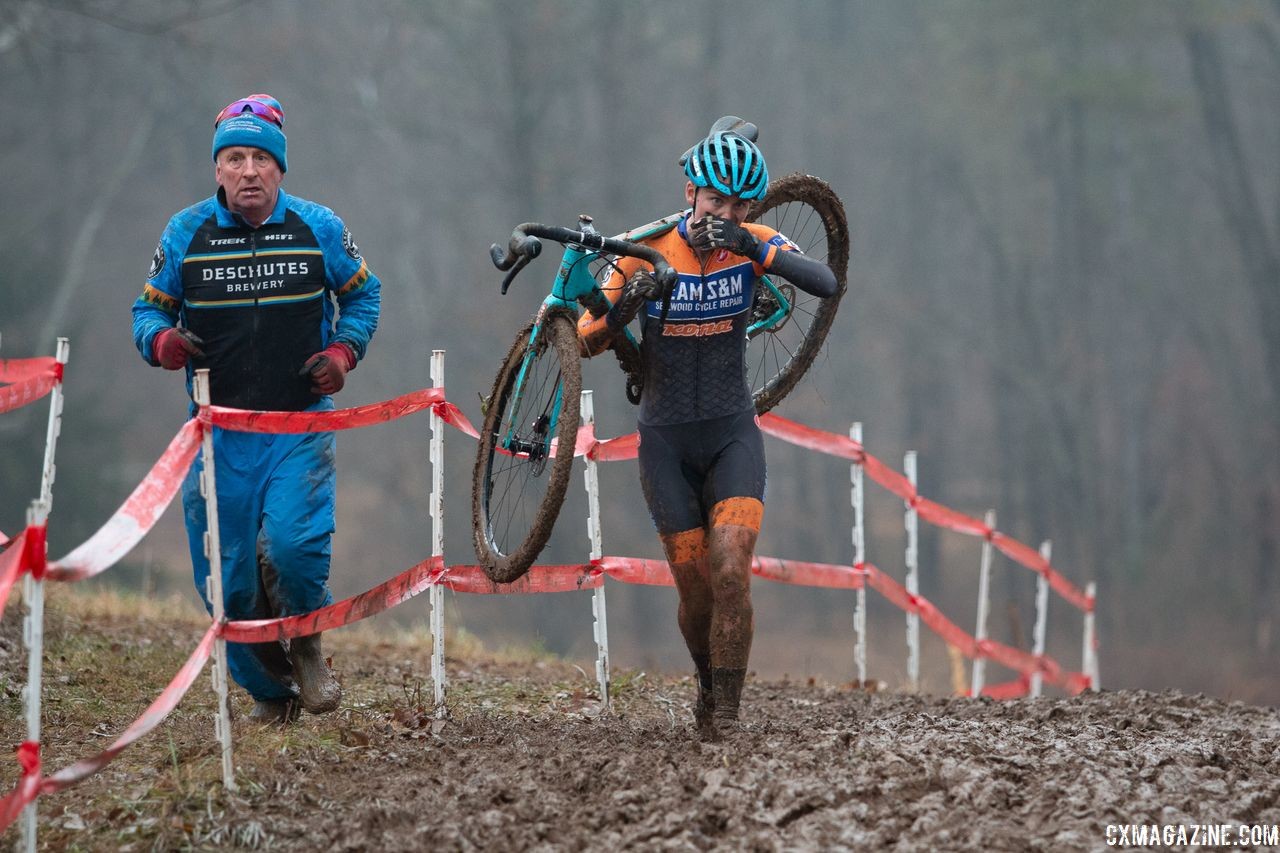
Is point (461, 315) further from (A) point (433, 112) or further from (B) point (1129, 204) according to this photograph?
(B) point (1129, 204)

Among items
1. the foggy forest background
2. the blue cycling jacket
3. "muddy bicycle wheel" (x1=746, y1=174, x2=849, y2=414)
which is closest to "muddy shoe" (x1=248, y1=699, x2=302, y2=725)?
the blue cycling jacket

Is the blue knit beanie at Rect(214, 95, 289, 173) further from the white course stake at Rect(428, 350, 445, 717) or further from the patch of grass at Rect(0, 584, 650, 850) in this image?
the patch of grass at Rect(0, 584, 650, 850)

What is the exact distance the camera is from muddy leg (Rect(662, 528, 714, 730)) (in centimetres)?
623

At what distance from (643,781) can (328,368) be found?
2278mm

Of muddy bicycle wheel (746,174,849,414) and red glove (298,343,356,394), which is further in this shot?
muddy bicycle wheel (746,174,849,414)

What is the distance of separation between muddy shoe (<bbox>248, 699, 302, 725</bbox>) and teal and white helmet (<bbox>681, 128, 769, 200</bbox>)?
289cm

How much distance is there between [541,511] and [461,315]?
27.6 m

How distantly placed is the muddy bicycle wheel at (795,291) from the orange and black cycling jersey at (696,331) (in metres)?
0.56

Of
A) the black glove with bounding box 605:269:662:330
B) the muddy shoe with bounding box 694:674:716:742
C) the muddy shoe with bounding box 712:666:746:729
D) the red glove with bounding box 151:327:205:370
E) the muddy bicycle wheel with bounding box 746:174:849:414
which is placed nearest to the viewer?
the black glove with bounding box 605:269:662:330

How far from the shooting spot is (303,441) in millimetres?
6359

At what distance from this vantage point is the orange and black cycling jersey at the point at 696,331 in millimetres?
6230

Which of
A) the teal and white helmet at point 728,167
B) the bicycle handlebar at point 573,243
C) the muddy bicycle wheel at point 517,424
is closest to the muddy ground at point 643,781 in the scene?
the muddy bicycle wheel at point 517,424

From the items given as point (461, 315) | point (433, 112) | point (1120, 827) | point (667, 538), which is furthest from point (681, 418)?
point (433, 112)

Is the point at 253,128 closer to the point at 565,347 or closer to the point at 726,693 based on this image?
the point at 565,347
